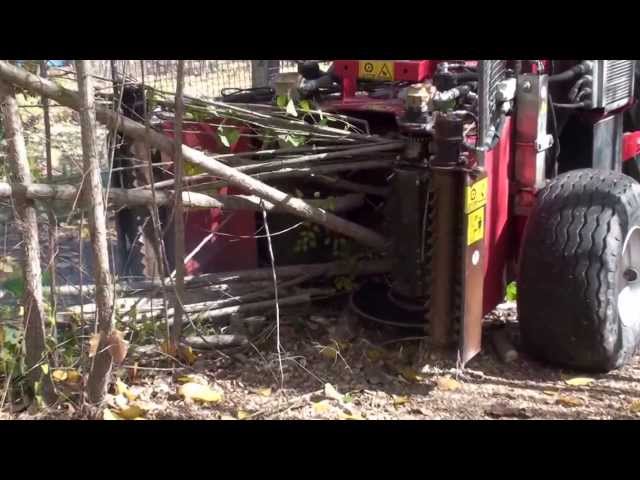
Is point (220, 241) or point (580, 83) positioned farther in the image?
point (220, 241)

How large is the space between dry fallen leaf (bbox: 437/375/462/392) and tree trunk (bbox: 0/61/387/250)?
92 cm

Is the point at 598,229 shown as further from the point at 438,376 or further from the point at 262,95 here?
the point at 262,95

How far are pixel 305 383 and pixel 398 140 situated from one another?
1398mm

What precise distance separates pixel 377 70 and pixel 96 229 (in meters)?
2.03

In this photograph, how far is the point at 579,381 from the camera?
3.94 meters

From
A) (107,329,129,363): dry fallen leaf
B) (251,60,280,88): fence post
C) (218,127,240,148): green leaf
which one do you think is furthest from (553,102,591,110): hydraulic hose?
(251,60,280,88): fence post

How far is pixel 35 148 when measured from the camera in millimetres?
4820

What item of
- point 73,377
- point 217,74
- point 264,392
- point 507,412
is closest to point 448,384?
point 507,412

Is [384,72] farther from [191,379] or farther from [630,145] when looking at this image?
[191,379]

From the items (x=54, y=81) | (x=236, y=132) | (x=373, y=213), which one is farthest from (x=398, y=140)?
(x=54, y=81)

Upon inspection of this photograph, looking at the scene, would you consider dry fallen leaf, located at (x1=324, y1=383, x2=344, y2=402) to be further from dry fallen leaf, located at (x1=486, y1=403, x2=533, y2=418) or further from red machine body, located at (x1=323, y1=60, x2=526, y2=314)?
red machine body, located at (x1=323, y1=60, x2=526, y2=314)

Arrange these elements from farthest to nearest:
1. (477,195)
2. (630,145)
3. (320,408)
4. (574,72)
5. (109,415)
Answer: (630,145), (574,72), (477,195), (320,408), (109,415)

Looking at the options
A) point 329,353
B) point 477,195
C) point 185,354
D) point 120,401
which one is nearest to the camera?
point 120,401

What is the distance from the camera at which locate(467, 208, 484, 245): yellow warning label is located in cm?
374
